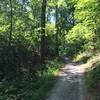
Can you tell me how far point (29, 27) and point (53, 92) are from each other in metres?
11.8

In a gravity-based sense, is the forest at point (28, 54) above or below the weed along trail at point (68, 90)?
above

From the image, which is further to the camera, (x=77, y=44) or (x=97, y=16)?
(x=77, y=44)

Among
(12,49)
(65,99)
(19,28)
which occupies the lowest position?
(65,99)

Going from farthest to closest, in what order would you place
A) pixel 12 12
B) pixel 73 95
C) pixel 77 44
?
pixel 77 44
pixel 12 12
pixel 73 95

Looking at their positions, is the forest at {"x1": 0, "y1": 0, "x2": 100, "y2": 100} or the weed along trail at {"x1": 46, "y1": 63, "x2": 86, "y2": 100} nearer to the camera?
the weed along trail at {"x1": 46, "y1": 63, "x2": 86, "y2": 100}

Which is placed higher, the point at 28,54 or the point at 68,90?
the point at 28,54

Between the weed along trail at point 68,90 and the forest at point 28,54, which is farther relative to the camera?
the forest at point 28,54

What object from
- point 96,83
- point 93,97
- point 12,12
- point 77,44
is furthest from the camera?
point 77,44

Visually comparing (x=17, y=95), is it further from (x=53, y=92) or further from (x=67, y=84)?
(x=67, y=84)

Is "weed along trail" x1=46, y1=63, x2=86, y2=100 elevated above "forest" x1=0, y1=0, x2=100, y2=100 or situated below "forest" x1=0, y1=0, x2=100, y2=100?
below

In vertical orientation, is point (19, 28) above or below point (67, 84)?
above

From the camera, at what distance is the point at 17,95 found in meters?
12.3

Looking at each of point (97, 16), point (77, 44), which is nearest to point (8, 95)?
point (97, 16)

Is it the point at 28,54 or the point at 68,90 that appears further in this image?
the point at 28,54
